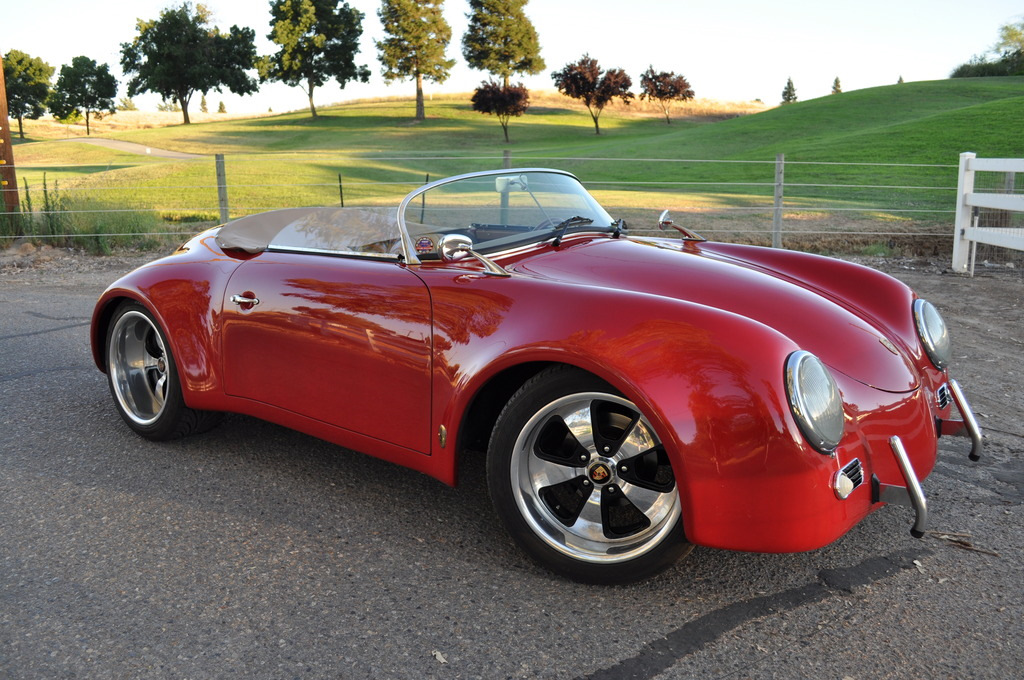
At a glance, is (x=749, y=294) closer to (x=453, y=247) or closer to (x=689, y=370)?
(x=689, y=370)

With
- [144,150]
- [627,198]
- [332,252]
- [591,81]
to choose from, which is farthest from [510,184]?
[591,81]

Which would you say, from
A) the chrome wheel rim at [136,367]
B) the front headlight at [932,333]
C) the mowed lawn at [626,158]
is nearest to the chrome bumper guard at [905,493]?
the front headlight at [932,333]

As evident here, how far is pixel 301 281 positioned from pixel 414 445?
0.88 m

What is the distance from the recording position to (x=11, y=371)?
525 centimetres

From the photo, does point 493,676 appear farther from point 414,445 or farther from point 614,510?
point 414,445

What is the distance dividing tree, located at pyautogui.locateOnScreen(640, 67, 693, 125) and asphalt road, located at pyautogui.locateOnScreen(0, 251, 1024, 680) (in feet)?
205

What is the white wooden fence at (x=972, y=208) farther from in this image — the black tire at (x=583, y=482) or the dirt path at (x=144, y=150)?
the dirt path at (x=144, y=150)

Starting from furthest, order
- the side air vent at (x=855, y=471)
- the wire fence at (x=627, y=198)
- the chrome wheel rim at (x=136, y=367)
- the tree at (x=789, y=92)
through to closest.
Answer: the tree at (x=789, y=92) → the wire fence at (x=627, y=198) → the chrome wheel rim at (x=136, y=367) → the side air vent at (x=855, y=471)

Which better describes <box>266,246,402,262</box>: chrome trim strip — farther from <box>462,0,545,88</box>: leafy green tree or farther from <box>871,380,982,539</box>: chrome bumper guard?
<box>462,0,545,88</box>: leafy green tree

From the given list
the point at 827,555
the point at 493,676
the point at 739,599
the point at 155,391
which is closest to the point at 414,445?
the point at 493,676

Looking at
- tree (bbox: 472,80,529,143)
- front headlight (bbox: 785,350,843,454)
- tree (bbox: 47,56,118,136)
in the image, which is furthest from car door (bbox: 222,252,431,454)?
tree (bbox: 47,56,118,136)

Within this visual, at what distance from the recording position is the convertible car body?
2.33 metres

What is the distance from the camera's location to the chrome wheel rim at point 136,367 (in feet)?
13.6

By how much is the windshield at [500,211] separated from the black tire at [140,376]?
5.14ft
